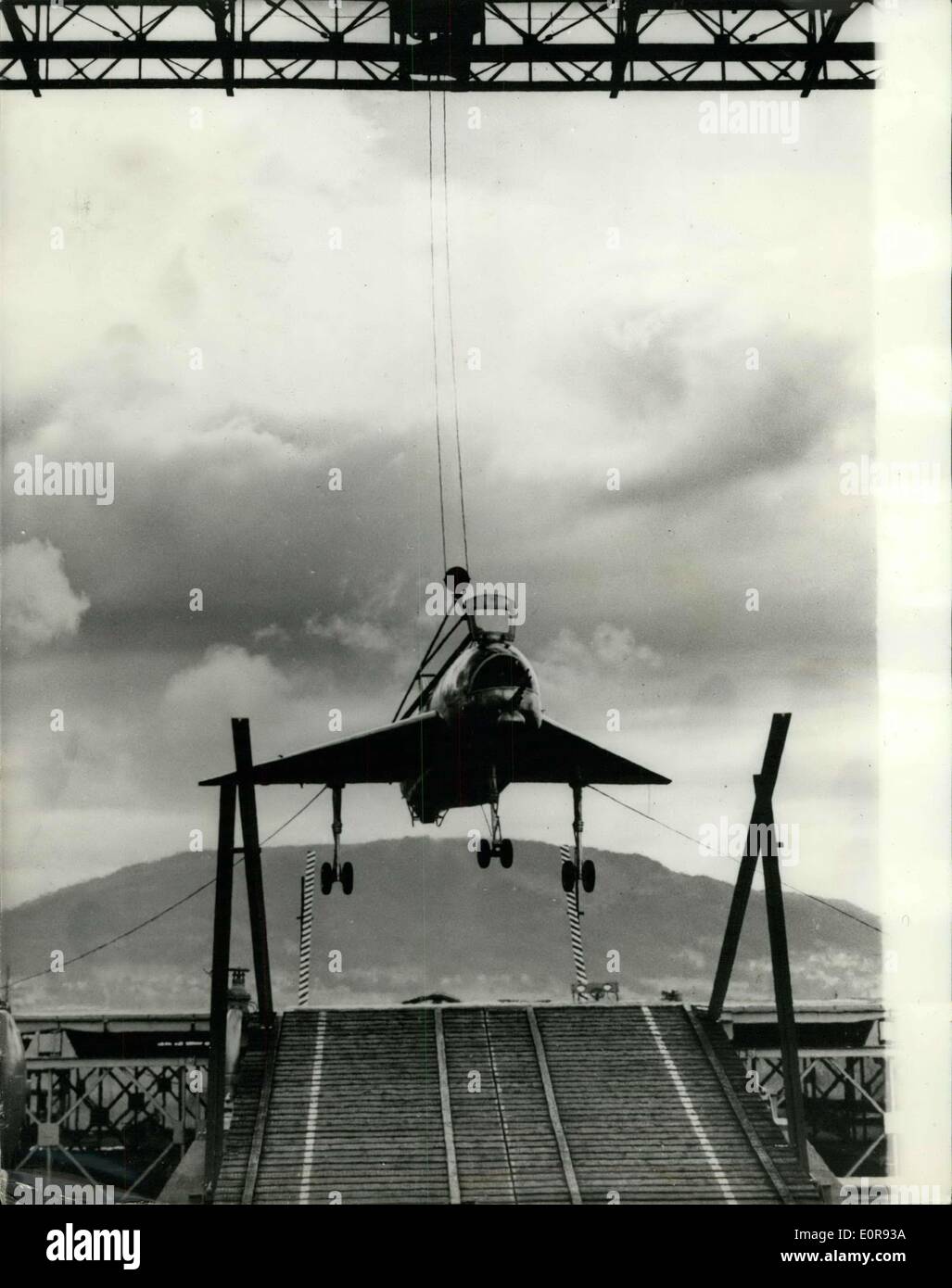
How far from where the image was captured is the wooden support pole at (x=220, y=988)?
804 inches

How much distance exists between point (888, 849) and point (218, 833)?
11349mm

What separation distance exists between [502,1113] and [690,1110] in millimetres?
2969

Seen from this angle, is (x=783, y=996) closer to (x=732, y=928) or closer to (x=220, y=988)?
(x=732, y=928)

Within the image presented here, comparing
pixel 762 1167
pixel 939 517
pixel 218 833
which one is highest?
pixel 939 517

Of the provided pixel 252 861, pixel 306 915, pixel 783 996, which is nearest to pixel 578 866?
pixel 783 996

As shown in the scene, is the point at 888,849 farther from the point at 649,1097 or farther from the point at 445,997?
the point at 445,997

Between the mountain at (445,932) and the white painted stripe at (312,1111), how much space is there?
56952 millimetres

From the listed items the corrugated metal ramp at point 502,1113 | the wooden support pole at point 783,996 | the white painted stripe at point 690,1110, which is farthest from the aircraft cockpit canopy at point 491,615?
the white painted stripe at point 690,1110

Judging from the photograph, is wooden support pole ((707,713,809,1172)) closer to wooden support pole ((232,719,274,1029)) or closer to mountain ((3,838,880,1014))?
wooden support pole ((232,719,274,1029))

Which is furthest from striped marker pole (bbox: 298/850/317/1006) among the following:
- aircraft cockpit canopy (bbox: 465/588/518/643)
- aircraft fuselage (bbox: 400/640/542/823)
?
aircraft cockpit canopy (bbox: 465/588/518/643)

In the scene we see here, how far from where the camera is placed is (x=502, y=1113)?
72.4ft
